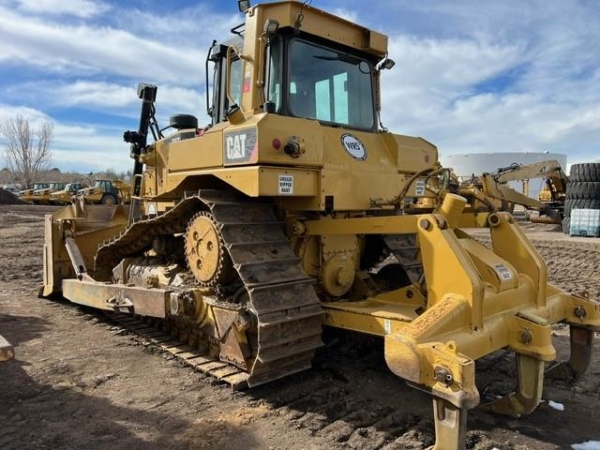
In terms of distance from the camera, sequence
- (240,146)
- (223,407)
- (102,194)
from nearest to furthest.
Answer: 1. (223,407)
2. (240,146)
3. (102,194)

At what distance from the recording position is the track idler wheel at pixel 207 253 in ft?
14.3

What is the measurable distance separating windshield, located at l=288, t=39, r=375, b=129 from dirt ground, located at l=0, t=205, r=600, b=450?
231 cm

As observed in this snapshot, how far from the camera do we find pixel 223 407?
4.03 m

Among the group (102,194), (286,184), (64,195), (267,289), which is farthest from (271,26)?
(64,195)

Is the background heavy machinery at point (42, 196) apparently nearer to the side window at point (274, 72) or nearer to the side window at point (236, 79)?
the side window at point (236, 79)

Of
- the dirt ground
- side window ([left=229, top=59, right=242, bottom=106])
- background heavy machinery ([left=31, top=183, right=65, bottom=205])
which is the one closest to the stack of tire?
the dirt ground

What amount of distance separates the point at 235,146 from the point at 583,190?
1678 cm

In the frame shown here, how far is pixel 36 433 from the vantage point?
3.60 meters

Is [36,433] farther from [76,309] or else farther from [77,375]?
[76,309]

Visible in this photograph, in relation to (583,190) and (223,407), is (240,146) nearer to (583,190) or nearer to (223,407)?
(223,407)

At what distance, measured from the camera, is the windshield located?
4590mm

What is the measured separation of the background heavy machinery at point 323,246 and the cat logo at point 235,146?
18 mm

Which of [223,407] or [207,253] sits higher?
[207,253]

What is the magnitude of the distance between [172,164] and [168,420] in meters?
2.45
